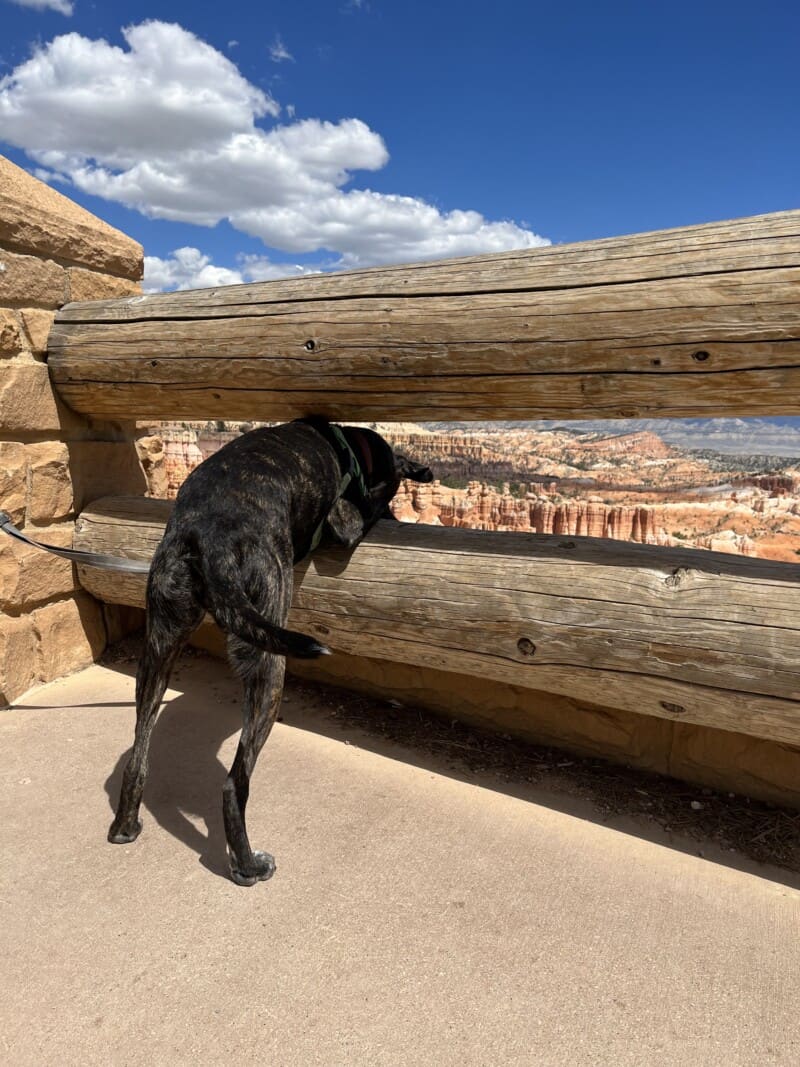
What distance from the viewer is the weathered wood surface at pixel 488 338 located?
7.93 feet

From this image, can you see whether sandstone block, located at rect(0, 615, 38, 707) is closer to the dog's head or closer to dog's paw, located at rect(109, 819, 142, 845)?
dog's paw, located at rect(109, 819, 142, 845)

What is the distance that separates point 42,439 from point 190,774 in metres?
2.07

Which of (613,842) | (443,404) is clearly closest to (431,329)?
(443,404)

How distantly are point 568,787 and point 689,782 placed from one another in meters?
0.53

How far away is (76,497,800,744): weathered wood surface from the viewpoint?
2.49 m

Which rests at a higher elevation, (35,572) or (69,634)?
(35,572)

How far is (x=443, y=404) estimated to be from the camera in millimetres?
3088

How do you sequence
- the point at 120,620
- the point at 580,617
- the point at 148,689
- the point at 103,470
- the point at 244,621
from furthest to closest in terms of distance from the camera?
the point at 120,620 < the point at 103,470 < the point at 580,617 < the point at 148,689 < the point at 244,621

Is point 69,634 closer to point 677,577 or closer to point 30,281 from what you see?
point 30,281

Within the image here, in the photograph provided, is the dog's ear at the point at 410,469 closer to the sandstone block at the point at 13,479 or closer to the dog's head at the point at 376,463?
the dog's head at the point at 376,463

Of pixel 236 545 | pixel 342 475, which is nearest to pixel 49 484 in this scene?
pixel 342 475

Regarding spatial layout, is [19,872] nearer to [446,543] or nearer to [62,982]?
[62,982]

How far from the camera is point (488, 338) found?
282cm

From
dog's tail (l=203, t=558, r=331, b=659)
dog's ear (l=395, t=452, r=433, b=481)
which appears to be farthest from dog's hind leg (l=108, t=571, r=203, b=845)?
dog's ear (l=395, t=452, r=433, b=481)
